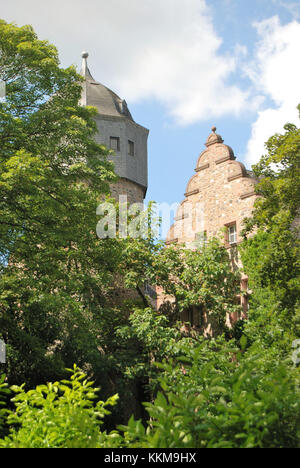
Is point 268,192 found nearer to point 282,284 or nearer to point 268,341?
point 282,284

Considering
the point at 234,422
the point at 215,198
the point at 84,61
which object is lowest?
the point at 234,422

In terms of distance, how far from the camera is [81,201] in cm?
1559

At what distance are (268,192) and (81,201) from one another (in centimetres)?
531

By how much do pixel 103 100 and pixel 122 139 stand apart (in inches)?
116

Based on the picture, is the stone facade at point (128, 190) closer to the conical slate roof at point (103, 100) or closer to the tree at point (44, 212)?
the conical slate roof at point (103, 100)

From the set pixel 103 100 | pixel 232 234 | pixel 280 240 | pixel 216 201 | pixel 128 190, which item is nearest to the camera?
pixel 280 240

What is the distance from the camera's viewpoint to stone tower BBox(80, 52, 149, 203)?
90.5 ft

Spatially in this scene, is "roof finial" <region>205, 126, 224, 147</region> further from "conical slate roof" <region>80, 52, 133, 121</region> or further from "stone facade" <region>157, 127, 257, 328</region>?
"conical slate roof" <region>80, 52, 133, 121</region>

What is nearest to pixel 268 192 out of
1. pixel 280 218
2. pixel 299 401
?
pixel 280 218

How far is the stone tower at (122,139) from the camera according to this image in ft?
90.5

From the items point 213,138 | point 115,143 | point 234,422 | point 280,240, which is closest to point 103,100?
point 115,143

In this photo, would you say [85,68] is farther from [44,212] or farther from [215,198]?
[44,212]

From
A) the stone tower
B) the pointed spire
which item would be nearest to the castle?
the stone tower

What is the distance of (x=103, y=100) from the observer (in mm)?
30016
